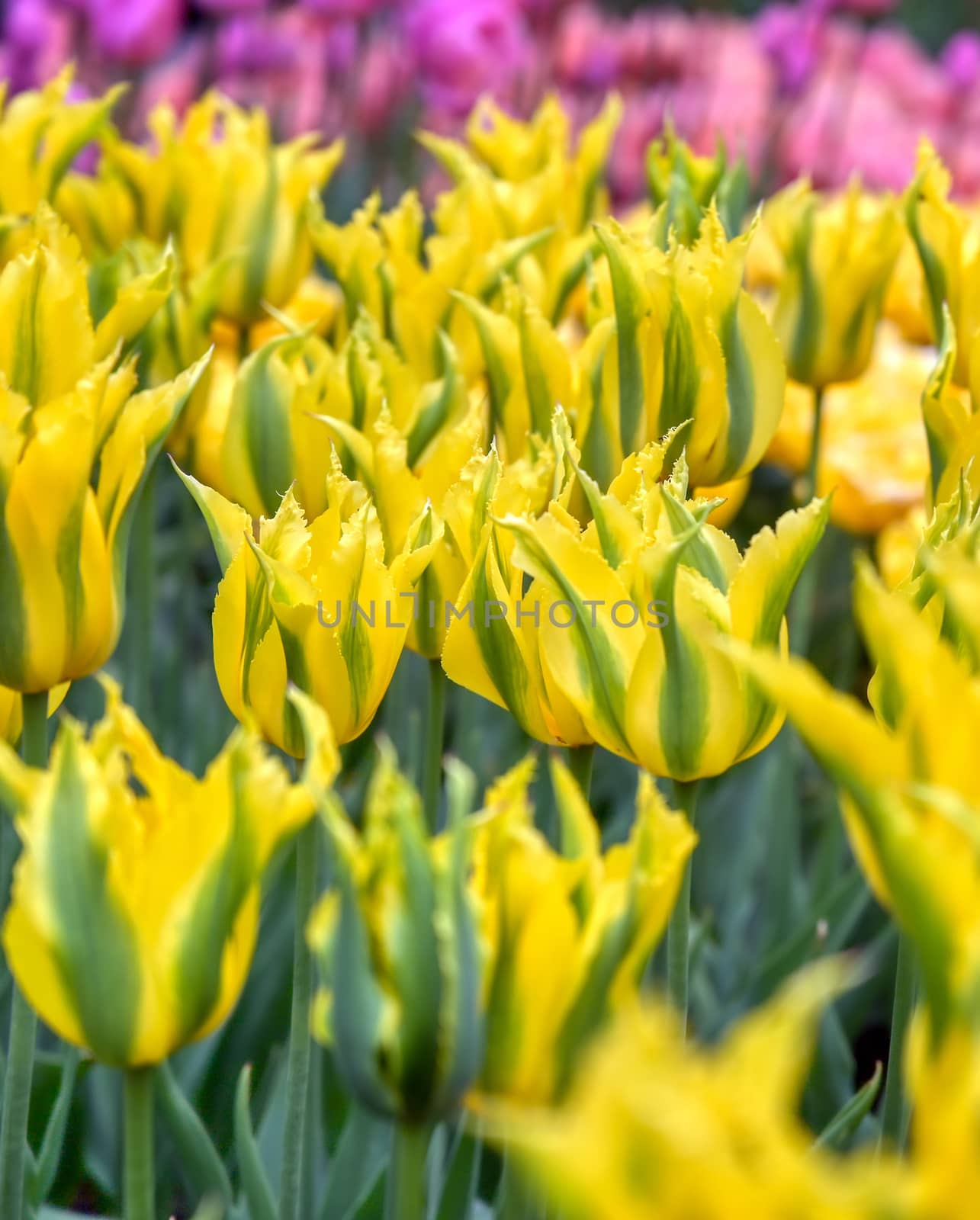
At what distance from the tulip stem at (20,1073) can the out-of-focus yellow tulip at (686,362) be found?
0.40 m

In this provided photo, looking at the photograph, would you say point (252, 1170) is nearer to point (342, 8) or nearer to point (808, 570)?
point (808, 570)

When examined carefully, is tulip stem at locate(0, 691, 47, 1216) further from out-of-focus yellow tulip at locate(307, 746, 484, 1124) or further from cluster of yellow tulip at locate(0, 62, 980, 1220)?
out-of-focus yellow tulip at locate(307, 746, 484, 1124)

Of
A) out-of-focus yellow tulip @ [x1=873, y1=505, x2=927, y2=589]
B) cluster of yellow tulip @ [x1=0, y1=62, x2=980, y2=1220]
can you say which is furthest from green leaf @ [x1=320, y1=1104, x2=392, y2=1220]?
out-of-focus yellow tulip @ [x1=873, y1=505, x2=927, y2=589]

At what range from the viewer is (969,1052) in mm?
446

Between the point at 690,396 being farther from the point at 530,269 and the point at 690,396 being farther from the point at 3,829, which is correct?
the point at 3,829

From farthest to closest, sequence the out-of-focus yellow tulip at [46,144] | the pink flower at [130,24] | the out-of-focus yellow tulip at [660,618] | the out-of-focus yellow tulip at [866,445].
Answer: the pink flower at [130,24], the out-of-focus yellow tulip at [866,445], the out-of-focus yellow tulip at [46,144], the out-of-focus yellow tulip at [660,618]

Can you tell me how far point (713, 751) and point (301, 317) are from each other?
0.98 m

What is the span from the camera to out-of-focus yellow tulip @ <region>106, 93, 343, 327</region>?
1426 millimetres

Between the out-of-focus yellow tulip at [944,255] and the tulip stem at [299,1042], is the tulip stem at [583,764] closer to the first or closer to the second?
the tulip stem at [299,1042]

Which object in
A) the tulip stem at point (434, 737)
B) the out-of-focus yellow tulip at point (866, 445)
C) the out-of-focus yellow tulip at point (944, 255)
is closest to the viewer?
the tulip stem at point (434, 737)

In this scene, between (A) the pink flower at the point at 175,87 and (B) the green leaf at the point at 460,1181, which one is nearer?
(B) the green leaf at the point at 460,1181

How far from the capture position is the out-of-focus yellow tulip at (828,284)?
1362mm

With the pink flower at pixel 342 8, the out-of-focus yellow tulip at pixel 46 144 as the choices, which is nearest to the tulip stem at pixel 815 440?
the out-of-focus yellow tulip at pixel 46 144

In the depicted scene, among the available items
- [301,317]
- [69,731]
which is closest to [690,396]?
[69,731]
